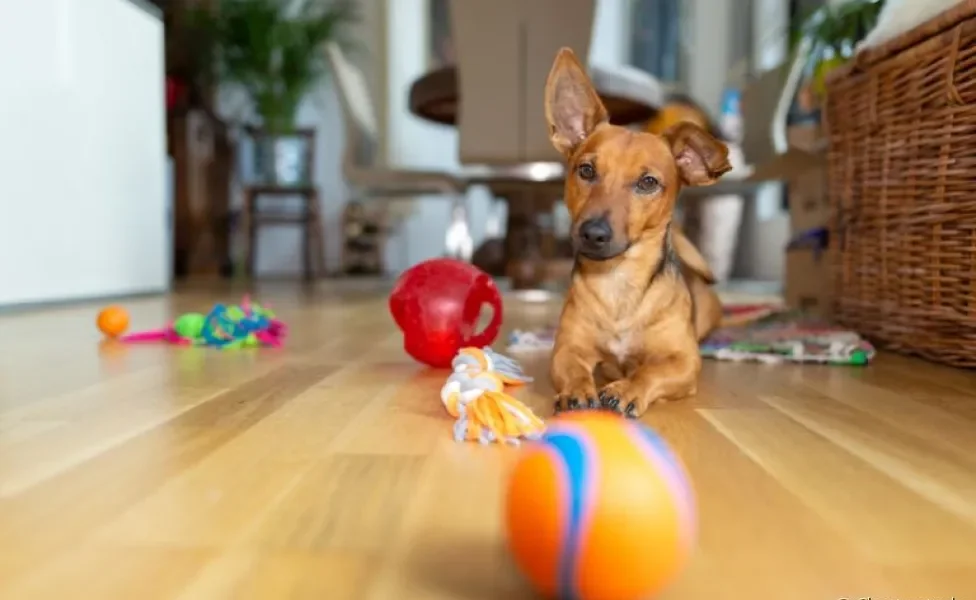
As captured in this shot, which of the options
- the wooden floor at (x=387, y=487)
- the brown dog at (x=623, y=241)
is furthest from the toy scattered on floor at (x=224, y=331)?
the brown dog at (x=623, y=241)

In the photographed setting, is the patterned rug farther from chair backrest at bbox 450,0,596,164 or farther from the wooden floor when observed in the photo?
chair backrest at bbox 450,0,596,164

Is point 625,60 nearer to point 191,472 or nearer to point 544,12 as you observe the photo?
point 544,12

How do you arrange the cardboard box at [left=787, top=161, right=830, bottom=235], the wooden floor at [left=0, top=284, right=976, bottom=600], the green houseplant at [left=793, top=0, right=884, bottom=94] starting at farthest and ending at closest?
1. the cardboard box at [left=787, top=161, right=830, bottom=235]
2. the green houseplant at [left=793, top=0, right=884, bottom=94]
3. the wooden floor at [left=0, top=284, right=976, bottom=600]

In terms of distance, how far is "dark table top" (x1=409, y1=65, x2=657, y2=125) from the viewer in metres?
3.75

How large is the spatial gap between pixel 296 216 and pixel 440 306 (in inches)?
207

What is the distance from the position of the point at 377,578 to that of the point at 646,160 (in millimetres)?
1044

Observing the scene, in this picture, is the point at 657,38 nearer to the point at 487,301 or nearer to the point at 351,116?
the point at 351,116

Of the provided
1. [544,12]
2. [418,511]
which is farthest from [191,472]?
[544,12]

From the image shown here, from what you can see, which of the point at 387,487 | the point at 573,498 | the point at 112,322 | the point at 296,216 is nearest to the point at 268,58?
the point at 296,216

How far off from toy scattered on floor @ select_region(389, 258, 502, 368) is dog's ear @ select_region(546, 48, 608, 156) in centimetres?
34

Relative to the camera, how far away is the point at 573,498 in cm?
61

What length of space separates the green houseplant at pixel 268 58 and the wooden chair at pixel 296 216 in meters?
0.10

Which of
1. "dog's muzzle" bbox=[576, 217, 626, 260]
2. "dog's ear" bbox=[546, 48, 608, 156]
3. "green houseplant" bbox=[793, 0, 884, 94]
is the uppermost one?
"green houseplant" bbox=[793, 0, 884, 94]

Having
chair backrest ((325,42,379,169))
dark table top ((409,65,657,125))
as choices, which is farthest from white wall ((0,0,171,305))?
dark table top ((409,65,657,125))
